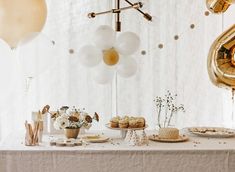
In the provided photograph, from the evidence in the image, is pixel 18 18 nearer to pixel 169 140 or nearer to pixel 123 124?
pixel 123 124

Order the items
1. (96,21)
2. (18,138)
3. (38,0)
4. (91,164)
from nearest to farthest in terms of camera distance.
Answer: (91,164) → (18,138) → (38,0) → (96,21)

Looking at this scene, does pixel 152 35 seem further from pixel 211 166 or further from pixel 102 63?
pixel 211 166

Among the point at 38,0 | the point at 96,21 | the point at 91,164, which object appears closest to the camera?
the point at 91,164

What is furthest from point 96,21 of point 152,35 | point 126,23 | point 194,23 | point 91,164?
point 91,164

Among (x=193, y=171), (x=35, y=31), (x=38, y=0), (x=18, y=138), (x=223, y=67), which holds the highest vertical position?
(x=38, y=0)

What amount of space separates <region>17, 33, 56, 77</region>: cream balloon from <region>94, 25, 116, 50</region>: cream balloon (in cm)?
28

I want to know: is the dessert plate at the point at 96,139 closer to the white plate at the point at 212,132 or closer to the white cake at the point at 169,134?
the white cake at the point at 169,134

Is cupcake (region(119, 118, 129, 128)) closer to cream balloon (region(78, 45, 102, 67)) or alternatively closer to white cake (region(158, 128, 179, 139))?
white cake (region(158, 128, 179, 139))

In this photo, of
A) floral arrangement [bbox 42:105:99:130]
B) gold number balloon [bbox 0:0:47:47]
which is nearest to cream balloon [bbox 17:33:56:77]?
gold number balloon [bbox 0:0:47:47]

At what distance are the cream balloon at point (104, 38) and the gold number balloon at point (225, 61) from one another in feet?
2.00

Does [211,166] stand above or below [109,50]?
below

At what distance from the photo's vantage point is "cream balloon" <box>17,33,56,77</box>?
7.63 feet

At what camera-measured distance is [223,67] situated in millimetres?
2354

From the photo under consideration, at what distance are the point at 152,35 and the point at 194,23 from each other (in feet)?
1.22
